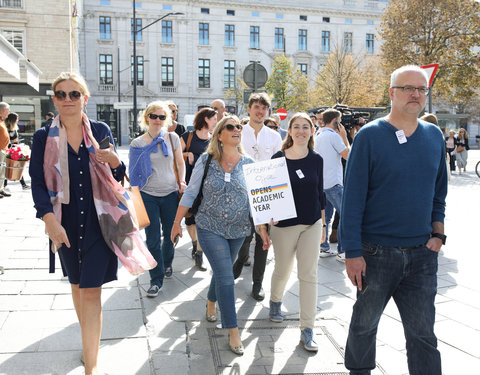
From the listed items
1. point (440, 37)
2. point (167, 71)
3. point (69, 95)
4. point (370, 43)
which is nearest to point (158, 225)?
point (69, 95)

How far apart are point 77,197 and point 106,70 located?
48589 mm

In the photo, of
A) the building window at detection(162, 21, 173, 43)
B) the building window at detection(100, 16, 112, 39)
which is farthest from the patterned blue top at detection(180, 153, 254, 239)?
the building window at detection(100, 16, 112, 39)

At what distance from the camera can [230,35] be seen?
5150cm

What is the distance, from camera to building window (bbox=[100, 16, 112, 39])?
4803cm

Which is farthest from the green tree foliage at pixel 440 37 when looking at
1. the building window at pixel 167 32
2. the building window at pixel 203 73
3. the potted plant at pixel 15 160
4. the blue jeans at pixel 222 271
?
the building window at pixel 167 32

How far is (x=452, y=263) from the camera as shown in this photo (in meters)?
6.38

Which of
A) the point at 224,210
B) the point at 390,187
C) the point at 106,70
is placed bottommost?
the point at 224,210

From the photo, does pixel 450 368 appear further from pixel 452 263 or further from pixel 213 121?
pixel 213 121

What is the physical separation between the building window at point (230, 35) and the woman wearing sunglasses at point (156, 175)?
1904 inches

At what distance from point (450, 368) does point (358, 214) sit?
63.3 inches

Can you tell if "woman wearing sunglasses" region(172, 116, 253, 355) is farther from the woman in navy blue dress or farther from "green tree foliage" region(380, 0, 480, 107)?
"green tree foliage" region(380, 0, 480, 107)

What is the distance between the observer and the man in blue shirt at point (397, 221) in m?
2.68

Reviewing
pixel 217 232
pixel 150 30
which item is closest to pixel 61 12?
pixel 150 30

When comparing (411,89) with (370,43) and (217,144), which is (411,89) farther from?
(370,43)
